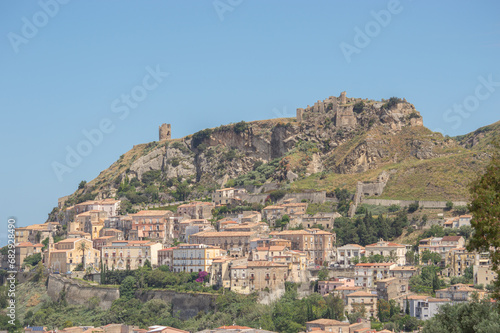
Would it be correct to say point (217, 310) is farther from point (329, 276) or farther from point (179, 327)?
point (329, 276)

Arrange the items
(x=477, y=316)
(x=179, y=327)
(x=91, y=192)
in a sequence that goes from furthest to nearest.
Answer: (x=91, y=192) → (x=179, y=327) → (x=477, y=316)

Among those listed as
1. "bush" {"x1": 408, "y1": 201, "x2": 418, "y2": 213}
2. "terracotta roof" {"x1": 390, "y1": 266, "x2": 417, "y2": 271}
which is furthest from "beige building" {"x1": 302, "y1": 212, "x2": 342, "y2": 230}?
"terracotta roof" {"x1": 390, "y1": 266, "x2": 417, "y2": 271}

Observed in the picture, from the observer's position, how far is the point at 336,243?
265ft

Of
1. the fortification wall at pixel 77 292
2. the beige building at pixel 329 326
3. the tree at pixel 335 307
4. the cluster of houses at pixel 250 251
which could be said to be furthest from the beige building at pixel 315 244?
the fortification wall at pixel 77 292

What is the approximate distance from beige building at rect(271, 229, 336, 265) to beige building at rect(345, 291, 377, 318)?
11951mm

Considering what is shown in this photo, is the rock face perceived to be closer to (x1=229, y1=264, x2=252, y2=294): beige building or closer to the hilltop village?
the hilltop village

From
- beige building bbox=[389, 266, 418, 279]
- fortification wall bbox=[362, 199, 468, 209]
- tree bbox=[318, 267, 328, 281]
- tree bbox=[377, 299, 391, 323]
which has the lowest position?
tree bbox=[377, 299, 391, 323]

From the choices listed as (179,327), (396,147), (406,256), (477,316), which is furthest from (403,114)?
(477,316)

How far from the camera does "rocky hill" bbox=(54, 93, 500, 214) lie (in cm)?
9469

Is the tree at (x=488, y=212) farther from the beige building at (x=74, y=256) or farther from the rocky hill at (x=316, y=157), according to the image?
the rocky hill at (x=316, y=157)

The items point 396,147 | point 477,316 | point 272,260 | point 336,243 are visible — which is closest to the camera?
point 477,316

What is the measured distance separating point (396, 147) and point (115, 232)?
3755 centimetres

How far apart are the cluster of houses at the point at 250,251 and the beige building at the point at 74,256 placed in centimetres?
10

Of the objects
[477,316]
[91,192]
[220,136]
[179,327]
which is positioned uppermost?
[220,136]
